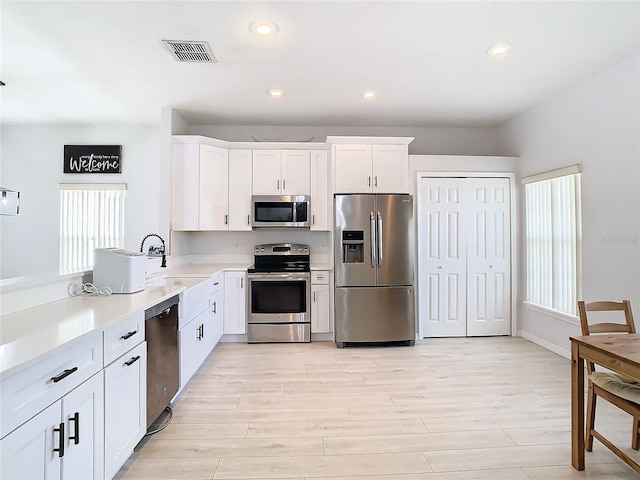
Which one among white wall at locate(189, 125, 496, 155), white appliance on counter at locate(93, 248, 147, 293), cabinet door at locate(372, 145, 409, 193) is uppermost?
white wall at locate(189, 125, 496, 155)

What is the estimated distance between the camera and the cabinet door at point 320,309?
3.97 meters

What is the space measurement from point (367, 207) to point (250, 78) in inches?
71.5

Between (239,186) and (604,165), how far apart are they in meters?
3.83

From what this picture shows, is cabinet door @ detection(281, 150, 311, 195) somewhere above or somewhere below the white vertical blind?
above

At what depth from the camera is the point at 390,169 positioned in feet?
13.2

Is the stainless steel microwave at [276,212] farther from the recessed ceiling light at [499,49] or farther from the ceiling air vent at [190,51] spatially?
the recessed ceiling light at [499,49]

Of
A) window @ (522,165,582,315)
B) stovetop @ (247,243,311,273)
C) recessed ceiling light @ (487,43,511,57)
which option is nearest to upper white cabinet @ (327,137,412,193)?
stovetop @ (247,243,311,273)

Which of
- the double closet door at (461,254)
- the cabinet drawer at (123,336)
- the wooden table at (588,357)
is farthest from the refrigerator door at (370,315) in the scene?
the cabinet drawer at (123,336)

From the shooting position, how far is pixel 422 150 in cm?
467

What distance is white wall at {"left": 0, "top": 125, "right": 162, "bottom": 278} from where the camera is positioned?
15.1 ft

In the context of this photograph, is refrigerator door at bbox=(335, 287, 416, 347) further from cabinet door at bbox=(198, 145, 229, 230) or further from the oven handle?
cabinet door at bbox=(198, 145, 229, 230)

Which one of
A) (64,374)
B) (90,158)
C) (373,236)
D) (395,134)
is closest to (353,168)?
(373,236)

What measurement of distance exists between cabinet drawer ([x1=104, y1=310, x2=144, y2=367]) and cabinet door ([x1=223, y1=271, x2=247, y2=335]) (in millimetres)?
1988

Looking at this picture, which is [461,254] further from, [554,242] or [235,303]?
[235,303]
